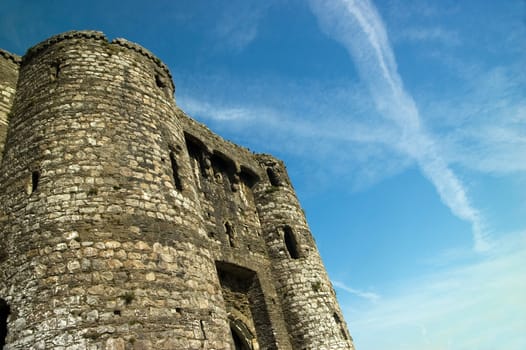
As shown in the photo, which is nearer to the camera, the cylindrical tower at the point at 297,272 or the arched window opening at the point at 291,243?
the cylindrical tower at the point at 297,272

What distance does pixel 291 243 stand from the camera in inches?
604

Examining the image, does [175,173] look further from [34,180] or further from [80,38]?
[80,38]

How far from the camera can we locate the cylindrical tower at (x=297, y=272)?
13.1m

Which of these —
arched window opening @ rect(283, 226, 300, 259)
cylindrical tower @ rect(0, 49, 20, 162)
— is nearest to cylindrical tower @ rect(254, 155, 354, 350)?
arched window opening @ rect(283, 226, 300, 259)

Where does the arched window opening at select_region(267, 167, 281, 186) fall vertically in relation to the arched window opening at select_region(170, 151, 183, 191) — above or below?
above

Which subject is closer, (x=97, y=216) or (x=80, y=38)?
(x=97, y=216)

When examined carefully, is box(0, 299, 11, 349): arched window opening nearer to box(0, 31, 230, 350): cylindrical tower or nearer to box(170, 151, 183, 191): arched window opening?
box(0, 31, 230, 350): cylindrical tower

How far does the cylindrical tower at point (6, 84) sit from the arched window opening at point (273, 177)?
9939mm

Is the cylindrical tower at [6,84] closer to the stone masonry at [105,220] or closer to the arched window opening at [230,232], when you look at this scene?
the stone masonry at [105,220]

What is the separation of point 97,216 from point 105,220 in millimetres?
153

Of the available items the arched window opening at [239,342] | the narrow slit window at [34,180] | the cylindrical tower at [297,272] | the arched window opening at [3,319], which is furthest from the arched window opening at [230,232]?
the arched window opening at [3,319]

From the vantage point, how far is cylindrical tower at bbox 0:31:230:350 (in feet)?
20.1

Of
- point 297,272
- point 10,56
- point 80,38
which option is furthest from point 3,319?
point 297,272

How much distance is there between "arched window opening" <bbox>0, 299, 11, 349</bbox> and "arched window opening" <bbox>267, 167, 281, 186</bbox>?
11.5 meters
